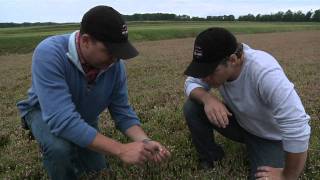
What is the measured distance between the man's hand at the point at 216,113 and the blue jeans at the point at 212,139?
1.72 feet

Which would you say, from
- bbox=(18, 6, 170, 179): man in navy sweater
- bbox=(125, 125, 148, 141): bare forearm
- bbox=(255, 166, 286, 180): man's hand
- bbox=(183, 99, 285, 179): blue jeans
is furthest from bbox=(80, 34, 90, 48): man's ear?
bbox=(255, 166, 286, 180): man's hand

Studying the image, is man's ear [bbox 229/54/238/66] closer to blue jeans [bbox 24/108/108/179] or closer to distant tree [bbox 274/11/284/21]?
blue jeans [bbox 24/108/108/179]

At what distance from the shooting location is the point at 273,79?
169 inches

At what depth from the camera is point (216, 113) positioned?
4.79 m

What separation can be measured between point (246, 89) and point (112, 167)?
1635 mm

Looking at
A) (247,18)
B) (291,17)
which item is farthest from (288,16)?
(247,18)

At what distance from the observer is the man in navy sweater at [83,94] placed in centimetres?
416

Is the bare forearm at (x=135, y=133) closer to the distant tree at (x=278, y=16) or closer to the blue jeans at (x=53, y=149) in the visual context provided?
the blue jeans at (x=53, y=149)

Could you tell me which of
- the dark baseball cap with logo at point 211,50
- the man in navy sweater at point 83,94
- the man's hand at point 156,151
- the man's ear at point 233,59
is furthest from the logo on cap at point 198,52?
the man's hand at point 156,151

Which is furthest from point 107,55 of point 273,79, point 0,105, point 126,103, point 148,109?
point 0,105

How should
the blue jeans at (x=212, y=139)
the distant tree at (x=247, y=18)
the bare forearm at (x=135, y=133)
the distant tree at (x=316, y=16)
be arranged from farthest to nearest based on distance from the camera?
the distant tree at (x=247, y=18)
the distant tree at (x=316, y=16)
the blue jeans at (x=212, y=139)
the bare forearm at (x=135, y=133)

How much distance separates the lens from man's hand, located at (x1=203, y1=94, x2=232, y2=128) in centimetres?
473

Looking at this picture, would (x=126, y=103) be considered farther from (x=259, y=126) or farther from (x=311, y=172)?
(x=311, y=172)

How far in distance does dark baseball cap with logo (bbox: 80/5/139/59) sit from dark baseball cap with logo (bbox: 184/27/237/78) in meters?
0.57
